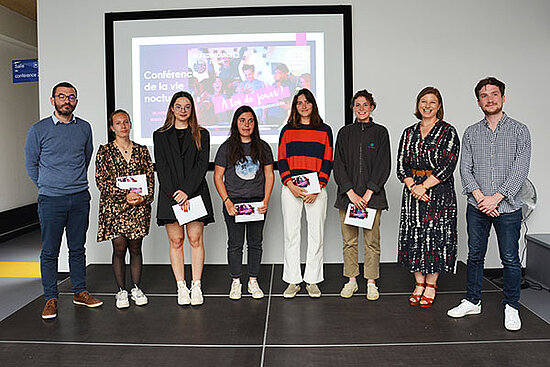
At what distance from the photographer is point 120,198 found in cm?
368

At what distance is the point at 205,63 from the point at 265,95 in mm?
654

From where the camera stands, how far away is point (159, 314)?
355 cm

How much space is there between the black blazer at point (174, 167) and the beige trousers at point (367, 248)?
1141 millimetres

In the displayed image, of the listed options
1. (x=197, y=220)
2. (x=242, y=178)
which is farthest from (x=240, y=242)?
(x=242, y=178)

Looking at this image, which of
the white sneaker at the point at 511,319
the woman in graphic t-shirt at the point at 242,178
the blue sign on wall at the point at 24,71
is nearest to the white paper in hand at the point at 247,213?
the woman in graphic t-shirt at the point at 242,178

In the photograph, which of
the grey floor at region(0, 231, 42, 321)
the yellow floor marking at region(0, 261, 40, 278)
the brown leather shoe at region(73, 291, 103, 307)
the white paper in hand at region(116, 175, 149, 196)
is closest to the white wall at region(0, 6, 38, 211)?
the grey floor at region(0, 231, 42, 321)

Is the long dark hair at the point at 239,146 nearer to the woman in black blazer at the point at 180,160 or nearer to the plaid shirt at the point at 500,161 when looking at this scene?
the woman in black blazer at the point at 180,160

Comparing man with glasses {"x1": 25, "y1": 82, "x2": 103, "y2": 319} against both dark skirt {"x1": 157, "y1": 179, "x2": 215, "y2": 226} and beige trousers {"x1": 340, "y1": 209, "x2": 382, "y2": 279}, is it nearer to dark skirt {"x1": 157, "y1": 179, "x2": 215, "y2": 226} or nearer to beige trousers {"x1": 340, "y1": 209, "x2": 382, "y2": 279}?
dark skirt {"x1": 157, "y1": 179, "x2": 215, "y2": 226}

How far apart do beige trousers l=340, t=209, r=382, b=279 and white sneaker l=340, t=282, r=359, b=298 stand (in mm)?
95

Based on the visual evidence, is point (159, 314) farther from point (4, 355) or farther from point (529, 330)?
point (529, 330)

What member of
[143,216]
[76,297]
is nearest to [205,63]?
[143,216]

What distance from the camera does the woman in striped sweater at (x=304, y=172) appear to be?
150 inches

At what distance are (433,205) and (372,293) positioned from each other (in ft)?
2.72

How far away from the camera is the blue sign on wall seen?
693cm
